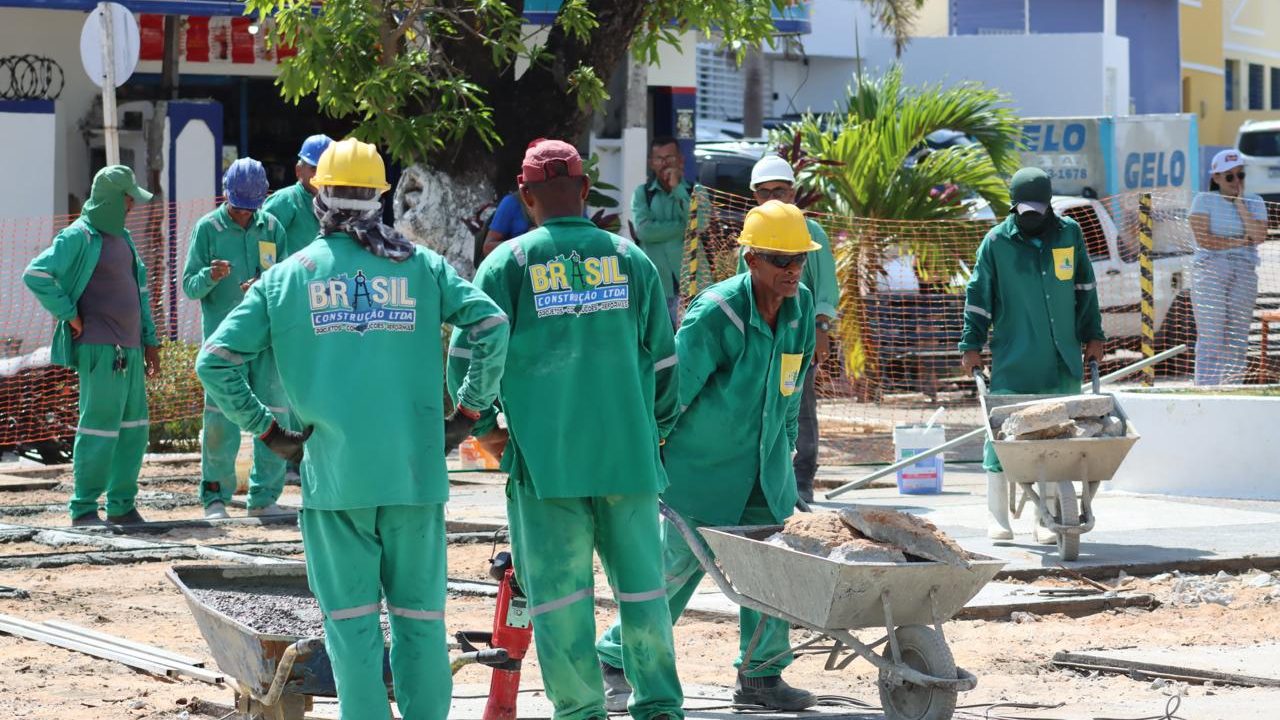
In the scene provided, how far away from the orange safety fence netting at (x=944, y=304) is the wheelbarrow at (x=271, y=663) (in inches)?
389

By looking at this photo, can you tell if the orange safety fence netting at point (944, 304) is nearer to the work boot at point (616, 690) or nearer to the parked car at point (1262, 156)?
the work boot at point (616, 690)

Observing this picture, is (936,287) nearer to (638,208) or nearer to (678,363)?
(638,208)

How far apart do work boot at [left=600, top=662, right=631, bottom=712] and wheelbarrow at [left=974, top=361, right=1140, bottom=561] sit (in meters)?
3.40

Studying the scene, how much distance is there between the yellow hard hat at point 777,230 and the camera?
7.03 metres

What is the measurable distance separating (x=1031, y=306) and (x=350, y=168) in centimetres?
549

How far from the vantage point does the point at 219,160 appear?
64.1ft

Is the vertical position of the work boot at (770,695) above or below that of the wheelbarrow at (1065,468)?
below

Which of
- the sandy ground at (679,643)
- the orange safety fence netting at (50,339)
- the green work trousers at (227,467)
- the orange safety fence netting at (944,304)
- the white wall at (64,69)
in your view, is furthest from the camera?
the white wall at (64,69)

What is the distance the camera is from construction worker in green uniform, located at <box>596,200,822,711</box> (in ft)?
23.4

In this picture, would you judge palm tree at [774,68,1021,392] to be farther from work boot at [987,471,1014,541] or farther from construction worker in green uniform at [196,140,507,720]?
construction worker in green uniform at [196,140,507,720]

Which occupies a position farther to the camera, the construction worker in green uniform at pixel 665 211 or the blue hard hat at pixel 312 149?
the construction worker in green uniform at pixel 665 211

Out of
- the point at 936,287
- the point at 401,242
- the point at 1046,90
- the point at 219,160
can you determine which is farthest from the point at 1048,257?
the point at 1046,90

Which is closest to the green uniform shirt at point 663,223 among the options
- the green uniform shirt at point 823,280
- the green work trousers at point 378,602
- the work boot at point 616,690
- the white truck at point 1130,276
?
the green uniform shirt at point 823,280

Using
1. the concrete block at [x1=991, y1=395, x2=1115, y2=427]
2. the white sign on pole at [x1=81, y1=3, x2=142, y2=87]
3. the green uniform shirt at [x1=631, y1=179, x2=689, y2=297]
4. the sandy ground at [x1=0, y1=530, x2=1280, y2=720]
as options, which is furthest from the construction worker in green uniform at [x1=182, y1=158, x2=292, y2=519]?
the concrete block at [x1=991, y1=395, x2=1115, y2=427]
